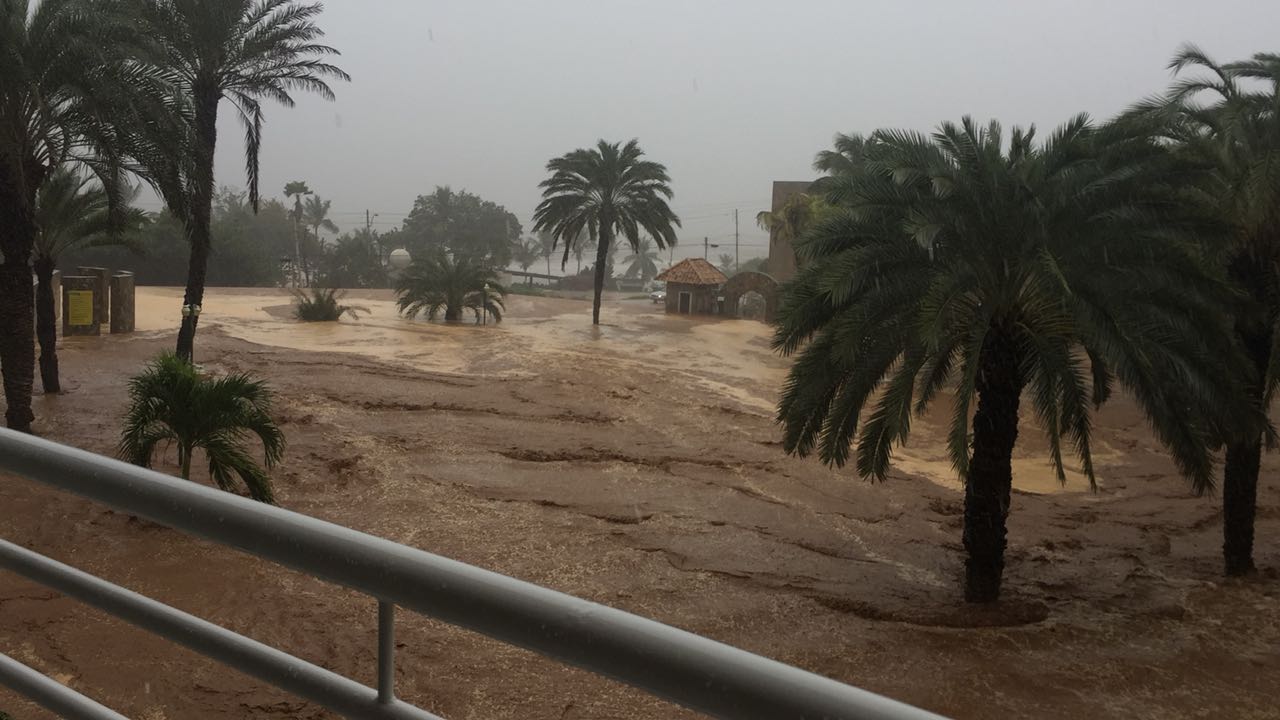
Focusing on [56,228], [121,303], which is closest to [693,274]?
[121,303]

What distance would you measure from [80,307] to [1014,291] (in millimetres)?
20418

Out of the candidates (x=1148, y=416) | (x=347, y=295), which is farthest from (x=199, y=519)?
(x=347, y=295)

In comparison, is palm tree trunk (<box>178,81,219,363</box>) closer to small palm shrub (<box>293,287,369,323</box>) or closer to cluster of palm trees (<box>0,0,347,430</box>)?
cluster of palm trees (<box>0,0,347,430</box>)

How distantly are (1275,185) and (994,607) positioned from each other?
5.42 meters

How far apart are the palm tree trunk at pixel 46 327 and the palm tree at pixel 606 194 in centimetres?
2025

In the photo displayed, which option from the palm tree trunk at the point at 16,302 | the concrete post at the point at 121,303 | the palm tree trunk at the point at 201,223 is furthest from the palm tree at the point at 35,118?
the concrete post at the point at 121,303

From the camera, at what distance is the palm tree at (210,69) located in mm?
15469

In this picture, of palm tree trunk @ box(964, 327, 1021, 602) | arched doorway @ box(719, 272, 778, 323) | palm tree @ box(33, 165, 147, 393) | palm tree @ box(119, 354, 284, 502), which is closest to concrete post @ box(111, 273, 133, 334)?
palm tree @ box(33, 165, 147, 393)

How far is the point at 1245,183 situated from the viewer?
33.6 feet

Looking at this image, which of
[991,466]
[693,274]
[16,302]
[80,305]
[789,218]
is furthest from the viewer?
[693,274]

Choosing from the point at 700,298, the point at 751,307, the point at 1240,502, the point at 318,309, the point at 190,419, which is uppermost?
the point at 700,298

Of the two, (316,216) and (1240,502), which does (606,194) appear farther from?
(316,216)

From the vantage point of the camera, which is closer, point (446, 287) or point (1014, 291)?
point (1014, 291)

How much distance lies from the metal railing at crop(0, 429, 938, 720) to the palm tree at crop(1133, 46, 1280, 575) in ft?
36.0
